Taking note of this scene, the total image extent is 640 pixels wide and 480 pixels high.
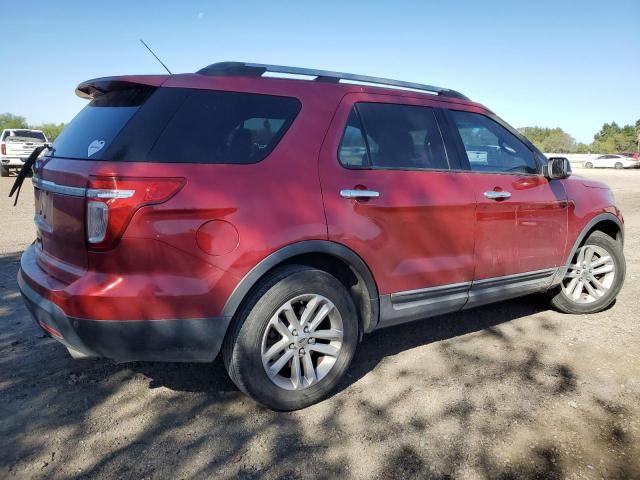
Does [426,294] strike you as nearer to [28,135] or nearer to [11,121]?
[28,135]

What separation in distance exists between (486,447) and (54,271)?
94.5 inches

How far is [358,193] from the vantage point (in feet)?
9.66

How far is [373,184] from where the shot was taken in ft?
9.98

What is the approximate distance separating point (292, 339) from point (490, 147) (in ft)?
7.17

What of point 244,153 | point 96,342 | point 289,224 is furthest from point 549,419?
point 96,342

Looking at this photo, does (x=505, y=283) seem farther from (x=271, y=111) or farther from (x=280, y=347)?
(x=271, y=111)

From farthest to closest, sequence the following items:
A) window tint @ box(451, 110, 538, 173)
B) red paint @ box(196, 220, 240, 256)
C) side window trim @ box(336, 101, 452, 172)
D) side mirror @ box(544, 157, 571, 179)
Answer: side mirror @ box(544, 157, 571, 179)
window tint @ box(451, 110, 538, 173)
side window trim @ box(336, 101, 452, 172)
red paint @ box(196, 220, 240, 256)

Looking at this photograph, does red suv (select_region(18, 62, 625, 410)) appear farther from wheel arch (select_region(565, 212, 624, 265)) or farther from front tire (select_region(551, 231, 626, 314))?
front tire (select_region(551, 231, 626, 314))

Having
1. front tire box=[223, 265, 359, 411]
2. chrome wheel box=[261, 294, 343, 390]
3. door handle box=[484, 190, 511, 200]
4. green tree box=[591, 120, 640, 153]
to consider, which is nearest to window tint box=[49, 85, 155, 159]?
front tire box=[223, 265, 359, 411]

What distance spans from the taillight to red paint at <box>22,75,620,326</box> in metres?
0.02

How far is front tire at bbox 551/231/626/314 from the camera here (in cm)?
444

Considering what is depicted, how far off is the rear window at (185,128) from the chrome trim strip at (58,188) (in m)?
0.19

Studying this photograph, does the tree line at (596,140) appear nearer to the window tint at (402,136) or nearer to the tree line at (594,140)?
the tree line at (594,140)

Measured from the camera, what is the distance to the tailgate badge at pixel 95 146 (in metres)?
2.59
